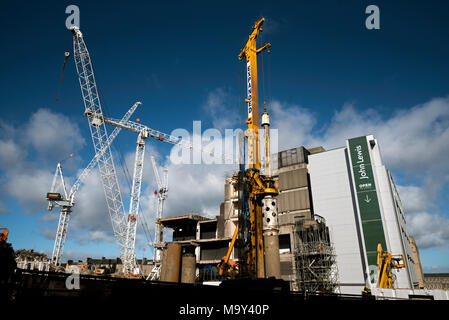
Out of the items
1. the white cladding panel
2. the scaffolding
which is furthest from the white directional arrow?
the scaffolding

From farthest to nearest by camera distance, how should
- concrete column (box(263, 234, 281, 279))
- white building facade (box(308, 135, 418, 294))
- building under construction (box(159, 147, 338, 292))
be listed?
building under construction (box(159, 147, 338, 292)), white building facade (box(308, 135, 418, 294)), concrete column (box(263, 234, 281, 279))

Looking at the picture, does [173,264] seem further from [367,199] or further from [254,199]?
[367,199]

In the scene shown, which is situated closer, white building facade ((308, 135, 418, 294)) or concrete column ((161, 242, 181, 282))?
concrete column ((161, 242, 181, 282))

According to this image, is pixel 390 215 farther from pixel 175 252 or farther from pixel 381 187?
pixel 175 252

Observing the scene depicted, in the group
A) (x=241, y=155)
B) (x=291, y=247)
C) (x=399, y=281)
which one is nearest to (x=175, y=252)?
(x=241, y=155)

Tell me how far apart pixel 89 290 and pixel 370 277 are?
58279mm

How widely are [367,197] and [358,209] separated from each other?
10.3 feet

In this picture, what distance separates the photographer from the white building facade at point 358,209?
56.5 metres

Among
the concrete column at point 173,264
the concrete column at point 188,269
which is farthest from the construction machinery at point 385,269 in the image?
the concrete column at point 173,264

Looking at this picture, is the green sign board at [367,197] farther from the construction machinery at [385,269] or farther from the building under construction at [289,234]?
the building under construction at [289,234]

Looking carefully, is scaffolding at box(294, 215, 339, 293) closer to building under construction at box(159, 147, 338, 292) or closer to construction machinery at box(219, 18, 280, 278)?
building under construction at box(159, 147, 338, 292)

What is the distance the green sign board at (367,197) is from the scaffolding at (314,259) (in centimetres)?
748

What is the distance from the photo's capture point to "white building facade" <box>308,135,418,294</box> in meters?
56.5

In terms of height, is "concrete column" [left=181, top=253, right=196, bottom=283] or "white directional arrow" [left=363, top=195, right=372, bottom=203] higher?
"white directional arrow" [left=363, top=195, right=372, bottom=203]
